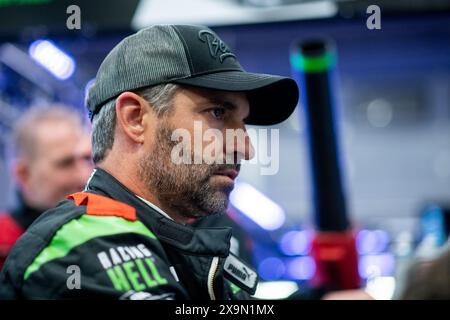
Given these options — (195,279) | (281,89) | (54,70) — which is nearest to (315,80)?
(281,89)

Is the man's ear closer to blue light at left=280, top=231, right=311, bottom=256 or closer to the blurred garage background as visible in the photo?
the blurred garage background

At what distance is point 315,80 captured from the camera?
1707 mm

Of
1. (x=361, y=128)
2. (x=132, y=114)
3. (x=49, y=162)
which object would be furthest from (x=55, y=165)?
(x=361, y=128)

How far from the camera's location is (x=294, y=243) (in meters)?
5.27

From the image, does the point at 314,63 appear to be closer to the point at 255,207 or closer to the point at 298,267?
the point at 298,267

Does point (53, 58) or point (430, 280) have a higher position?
point (53, 58)

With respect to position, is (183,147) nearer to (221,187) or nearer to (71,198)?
(221,187)

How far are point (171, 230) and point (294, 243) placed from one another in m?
4.35

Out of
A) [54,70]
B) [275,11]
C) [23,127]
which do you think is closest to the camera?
[23,127]

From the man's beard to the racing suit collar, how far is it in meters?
0.06

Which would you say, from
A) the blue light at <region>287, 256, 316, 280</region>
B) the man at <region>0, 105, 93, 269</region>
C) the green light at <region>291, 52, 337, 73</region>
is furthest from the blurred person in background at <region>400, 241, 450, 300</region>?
the blue light at <region>287, 256, 316, 280</region>

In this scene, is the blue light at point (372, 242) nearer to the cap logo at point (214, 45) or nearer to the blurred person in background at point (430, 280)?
the cap logo at point (214, 45)

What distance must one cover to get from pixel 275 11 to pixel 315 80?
955 millimetres

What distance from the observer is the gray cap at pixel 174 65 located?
1.05 m
